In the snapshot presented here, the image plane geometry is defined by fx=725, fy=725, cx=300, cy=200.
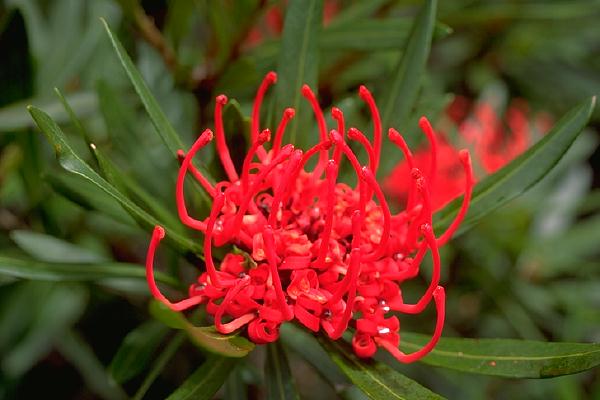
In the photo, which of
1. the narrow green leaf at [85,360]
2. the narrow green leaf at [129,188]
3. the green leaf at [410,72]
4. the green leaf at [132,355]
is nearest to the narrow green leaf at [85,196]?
the narrow green leaf at [129,188]

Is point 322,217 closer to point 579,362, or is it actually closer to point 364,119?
point 579,362

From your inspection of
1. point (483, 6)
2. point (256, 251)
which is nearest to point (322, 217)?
point (256, 251)

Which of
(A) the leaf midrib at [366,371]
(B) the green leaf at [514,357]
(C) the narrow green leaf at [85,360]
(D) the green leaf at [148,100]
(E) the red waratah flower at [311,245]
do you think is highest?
(D) the green leaf at [148,100]

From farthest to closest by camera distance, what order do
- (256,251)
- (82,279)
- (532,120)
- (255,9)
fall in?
(532,120), (255,9), (82,279), (256,251)

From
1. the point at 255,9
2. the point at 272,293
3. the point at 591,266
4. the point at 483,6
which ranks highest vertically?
the point at 255,9

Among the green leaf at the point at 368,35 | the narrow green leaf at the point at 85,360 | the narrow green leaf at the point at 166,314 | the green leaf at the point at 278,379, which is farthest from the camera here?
the narrow green leaf at the point at 85,360

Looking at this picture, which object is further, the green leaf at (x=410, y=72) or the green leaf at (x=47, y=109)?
the green leaf at (x=47, y=109)

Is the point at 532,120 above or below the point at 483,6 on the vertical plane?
below

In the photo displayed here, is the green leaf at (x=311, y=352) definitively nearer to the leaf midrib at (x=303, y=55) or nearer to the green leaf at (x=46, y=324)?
the leaf midrib at (x=303, y=55)
